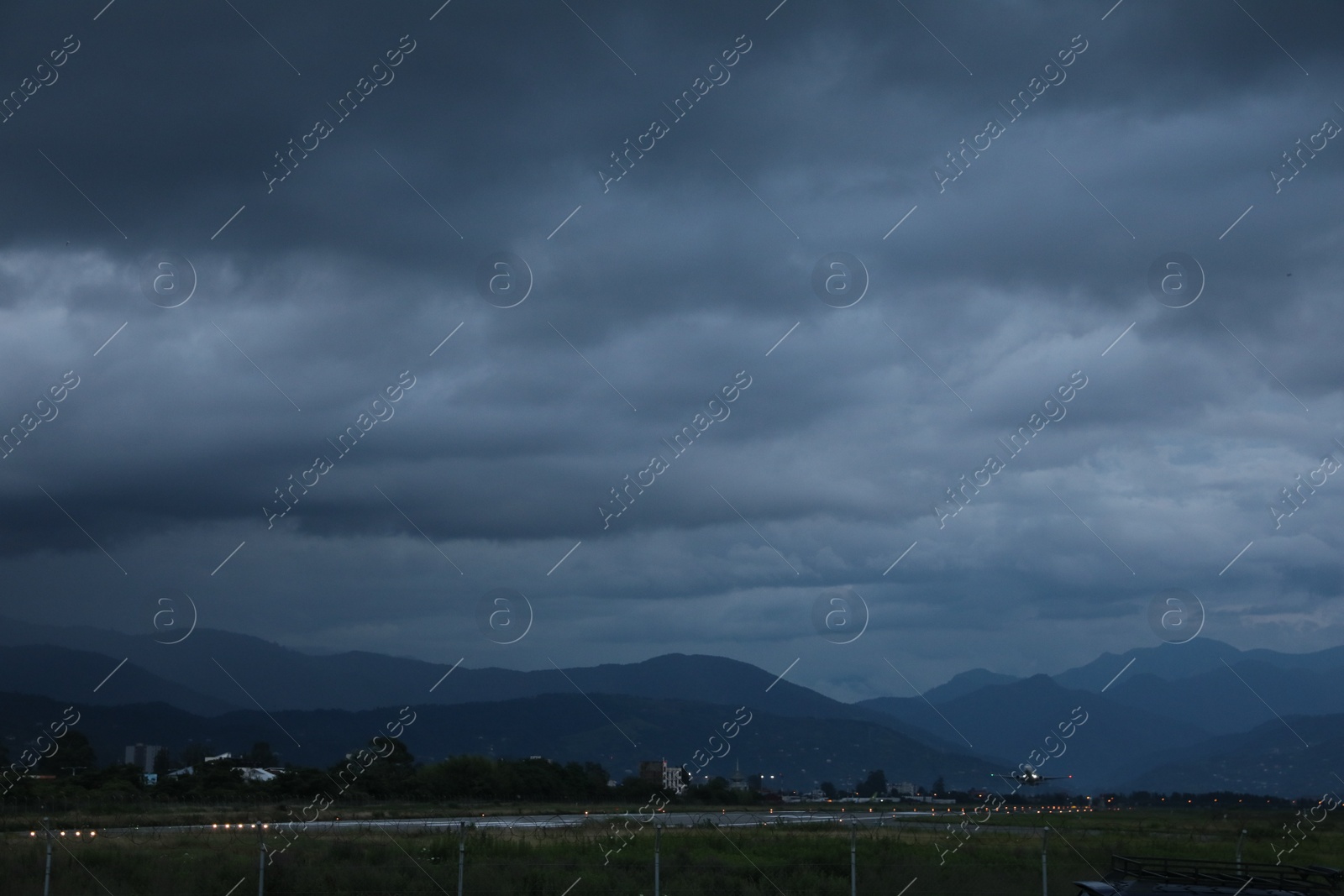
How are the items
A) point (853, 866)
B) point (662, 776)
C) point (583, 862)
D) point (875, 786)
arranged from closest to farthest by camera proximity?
point (853, 866) < point (583, 862) < point (662, 776) < point (875, 786)

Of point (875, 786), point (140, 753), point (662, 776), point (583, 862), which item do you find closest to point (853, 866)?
point (583, 862)

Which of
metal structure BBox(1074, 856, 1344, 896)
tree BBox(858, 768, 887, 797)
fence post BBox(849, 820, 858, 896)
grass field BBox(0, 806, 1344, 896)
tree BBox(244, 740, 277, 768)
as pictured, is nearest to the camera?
metal structure BBox(1074, 856, 1344, 896)

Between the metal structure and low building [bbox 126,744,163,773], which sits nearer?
the metal structure

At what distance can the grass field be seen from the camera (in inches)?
958

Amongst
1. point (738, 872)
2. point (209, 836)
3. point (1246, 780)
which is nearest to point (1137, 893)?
point (738, 872)

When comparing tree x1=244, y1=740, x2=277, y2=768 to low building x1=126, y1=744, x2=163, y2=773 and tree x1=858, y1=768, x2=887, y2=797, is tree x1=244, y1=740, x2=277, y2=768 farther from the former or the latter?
tree x1=858, y1=768, x2=887, y2=797

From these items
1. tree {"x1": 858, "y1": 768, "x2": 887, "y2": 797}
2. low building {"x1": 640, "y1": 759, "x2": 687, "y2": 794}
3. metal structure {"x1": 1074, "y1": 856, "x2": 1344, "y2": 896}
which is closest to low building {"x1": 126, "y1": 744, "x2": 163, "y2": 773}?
tree {"x1": 858, "y1": 768, "x2": 887, "y2": 797}

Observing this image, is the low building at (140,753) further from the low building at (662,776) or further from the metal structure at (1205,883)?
the metal structure at (1205,883)

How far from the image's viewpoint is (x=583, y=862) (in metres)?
26.4

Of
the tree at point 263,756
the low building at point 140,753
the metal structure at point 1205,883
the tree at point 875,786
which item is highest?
the low building at point 140,753

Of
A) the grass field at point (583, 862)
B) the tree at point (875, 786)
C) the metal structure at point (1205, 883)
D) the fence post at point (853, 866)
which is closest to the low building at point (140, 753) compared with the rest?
the tree at point (875, 786)

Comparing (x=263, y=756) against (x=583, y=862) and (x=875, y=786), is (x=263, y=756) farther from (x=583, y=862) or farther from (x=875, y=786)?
(x=583, y=862)

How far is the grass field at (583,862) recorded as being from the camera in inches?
958

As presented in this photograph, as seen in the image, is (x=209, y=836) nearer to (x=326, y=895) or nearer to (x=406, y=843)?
(x=406, y=843)
